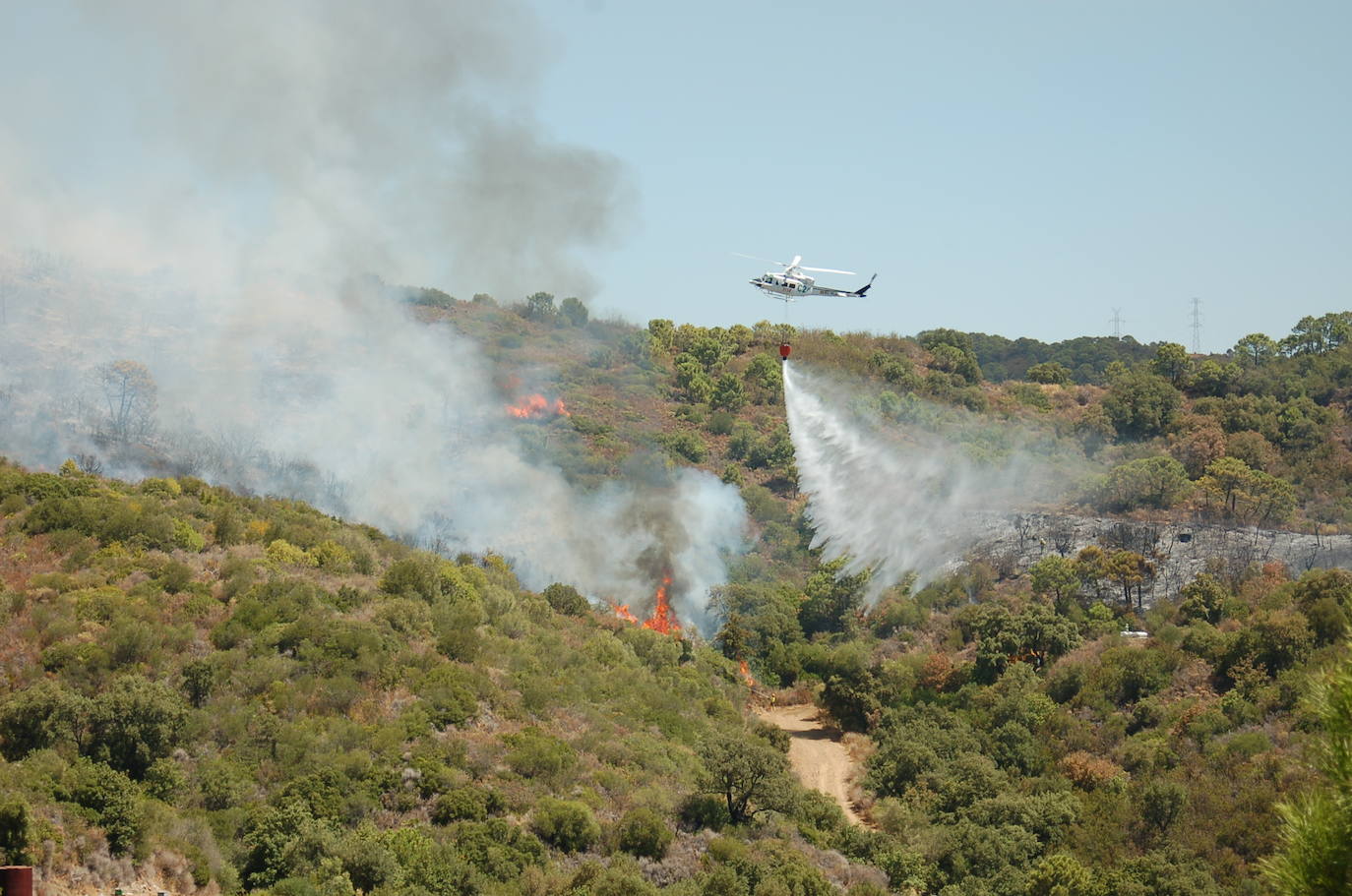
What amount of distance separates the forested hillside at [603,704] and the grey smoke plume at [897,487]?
2136 mm

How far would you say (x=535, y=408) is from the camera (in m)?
96.7

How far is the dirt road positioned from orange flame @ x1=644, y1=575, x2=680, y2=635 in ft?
25.9

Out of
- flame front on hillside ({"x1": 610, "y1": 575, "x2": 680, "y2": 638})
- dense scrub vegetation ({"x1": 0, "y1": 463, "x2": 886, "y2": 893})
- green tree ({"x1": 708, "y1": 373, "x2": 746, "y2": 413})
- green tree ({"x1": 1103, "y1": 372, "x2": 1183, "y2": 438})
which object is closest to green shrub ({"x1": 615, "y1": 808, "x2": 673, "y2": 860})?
dense scrub vegetation ({"x1": 0, "y1": 463, "x2": 886, "y2": 893})

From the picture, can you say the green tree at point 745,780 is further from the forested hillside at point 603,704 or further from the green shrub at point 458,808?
the green shrub at point 458,808

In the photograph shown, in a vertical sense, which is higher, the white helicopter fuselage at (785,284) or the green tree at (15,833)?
the white helicopter fuselage at (785,284)

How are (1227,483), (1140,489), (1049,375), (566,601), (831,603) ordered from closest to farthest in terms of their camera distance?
(566,601)
(831,603)
(1140,489)
(1227,483)
(1049,375)

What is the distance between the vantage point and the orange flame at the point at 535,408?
9469cm

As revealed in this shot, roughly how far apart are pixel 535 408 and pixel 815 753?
4495 centimetres

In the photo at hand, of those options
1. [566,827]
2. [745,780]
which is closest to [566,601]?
[745,780]

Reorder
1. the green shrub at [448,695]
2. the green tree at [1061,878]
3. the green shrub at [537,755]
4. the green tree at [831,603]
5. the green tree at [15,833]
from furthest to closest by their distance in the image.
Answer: the green tree at [831,603] < the green shrub at [448,695] < the green shrub at [537,755] < the green tree at [1061,878] < the green tree at [15,833]

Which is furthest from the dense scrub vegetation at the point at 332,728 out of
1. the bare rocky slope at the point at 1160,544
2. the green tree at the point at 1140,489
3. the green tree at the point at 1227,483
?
the green tree at the point at 1227,483

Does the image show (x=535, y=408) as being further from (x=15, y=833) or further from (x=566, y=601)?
(x=15, y=833)

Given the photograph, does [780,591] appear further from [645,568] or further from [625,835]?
[625,835]

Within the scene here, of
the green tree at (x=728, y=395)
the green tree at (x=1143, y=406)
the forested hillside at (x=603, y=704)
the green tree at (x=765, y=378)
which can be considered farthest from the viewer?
the green tree at (x=765, y=378)
